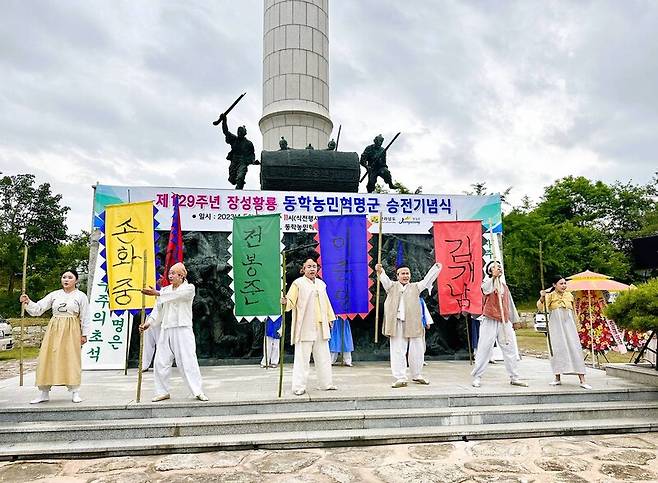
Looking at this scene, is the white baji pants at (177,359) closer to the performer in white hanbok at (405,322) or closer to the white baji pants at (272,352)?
the performer in white hanbok at (405,322)

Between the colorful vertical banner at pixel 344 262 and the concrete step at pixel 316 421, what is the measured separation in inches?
109

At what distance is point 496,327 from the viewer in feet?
22.2

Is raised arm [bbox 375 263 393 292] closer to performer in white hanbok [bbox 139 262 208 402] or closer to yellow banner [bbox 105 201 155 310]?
performer in white hanbok [bbox 139 262 208 402]

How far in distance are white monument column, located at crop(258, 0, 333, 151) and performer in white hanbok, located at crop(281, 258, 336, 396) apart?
290 inches

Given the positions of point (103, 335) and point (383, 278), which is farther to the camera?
point (103, 335)

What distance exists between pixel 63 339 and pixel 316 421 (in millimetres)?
3259

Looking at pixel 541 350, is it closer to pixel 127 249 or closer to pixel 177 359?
pixel 177 359

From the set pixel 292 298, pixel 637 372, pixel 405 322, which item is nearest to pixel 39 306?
pixel 292 298

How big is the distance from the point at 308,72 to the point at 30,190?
21.3 metres

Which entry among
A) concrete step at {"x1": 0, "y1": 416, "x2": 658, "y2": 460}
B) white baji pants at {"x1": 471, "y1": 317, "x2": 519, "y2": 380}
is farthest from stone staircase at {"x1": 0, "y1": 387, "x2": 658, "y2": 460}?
white baji pants at {"x1": 471, "y1": 317, "x2": 519, "y2": 380}

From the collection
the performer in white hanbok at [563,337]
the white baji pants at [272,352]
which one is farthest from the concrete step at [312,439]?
the white baji pants at [272,352]

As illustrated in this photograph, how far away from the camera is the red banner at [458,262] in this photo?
7922 mm

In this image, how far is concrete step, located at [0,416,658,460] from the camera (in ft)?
15.0

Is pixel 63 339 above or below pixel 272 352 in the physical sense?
above
